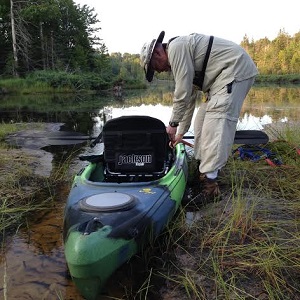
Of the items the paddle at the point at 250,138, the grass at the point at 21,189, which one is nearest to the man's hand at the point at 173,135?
the paddle at the point at 250,138

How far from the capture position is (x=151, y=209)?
8.54 ft

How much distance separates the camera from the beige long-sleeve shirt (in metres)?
3.37

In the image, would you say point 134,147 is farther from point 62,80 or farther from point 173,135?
point 62,80

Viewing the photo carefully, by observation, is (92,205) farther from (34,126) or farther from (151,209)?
(34,126)

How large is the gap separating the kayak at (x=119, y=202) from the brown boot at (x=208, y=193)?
284 millimetres

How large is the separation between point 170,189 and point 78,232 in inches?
43.8

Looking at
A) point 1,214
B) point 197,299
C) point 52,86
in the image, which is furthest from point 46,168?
point 52,86

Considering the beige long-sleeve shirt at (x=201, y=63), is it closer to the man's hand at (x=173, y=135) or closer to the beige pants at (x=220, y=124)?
the beige pants at (x=220, y=124)

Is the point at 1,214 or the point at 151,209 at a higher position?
the point at 151,209

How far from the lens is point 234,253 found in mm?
2416

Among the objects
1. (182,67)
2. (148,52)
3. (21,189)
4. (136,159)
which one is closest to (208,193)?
(136,159)

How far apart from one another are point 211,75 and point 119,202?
186 centimetres

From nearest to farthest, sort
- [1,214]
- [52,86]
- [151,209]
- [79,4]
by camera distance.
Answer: [151,209] → [1,214] → [52,86] → [79,4]

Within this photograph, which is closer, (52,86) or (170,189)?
(170,189)
